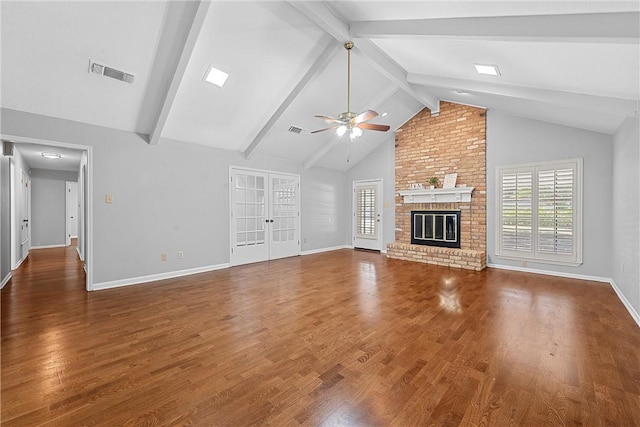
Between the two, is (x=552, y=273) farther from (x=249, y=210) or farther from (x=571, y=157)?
(x=249, y=210)

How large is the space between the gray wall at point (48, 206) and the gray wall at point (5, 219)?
202 inches

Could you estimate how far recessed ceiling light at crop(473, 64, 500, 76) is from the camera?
3.51m

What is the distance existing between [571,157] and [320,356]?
5523 mm

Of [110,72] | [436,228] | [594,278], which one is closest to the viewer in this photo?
[110,72]

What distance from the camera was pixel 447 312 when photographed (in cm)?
330

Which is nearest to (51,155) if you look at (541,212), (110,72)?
(110,72)

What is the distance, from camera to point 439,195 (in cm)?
639

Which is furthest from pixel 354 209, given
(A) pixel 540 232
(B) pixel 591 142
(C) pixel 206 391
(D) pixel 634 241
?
(C) pixel 206 391

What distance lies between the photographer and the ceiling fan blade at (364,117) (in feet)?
11.4

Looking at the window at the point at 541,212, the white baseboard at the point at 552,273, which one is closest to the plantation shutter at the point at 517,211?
the window at the point at 541,212

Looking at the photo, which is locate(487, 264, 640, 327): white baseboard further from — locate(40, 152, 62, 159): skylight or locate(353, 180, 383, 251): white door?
locate(40, 152, 62, 159): skylight

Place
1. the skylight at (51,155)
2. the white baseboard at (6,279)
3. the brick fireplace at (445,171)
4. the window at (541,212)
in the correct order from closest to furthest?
the white baseboard at (6,279) < the window at (541,212) < the brick fireplace at (445,171) < the skylight at (51,155)

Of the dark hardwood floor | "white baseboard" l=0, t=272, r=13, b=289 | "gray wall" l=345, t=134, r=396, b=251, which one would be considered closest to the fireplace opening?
"gray wall" l=345, t=134, r=396, b=251

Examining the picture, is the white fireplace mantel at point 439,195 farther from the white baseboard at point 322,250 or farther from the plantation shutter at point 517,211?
the white baseboard at point 322,250
